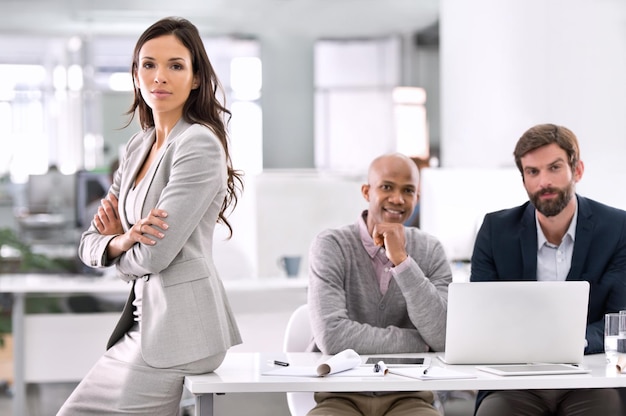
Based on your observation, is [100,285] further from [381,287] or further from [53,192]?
[381,287]

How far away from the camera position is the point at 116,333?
2422 mm

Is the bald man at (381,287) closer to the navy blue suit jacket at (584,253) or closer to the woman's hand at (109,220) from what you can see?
the navy blue suit jacket at (584,253)

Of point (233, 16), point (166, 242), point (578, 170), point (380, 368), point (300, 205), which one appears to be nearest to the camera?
point (166, 242)

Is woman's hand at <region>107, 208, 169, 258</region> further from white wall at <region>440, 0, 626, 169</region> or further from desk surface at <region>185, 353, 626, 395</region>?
white wall at <region>440, 0, 626, 169</region>

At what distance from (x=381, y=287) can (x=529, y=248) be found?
0.48 metres

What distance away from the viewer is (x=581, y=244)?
112 inches

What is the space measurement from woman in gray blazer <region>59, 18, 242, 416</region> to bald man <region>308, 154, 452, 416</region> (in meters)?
0.39

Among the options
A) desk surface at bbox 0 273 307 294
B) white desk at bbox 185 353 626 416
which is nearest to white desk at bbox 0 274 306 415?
desk surface at bbox 0 273 307 294

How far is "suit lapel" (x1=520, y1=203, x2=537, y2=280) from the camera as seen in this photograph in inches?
114

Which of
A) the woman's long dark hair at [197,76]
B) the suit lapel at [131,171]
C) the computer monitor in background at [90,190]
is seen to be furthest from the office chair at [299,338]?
the computer monitor in background at [90,190]

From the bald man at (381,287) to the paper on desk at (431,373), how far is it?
159mm

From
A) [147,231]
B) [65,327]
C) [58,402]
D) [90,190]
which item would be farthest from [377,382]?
[90,190]

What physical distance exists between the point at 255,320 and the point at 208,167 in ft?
8.77

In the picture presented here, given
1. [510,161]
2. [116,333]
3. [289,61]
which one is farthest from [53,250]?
[116,333]
